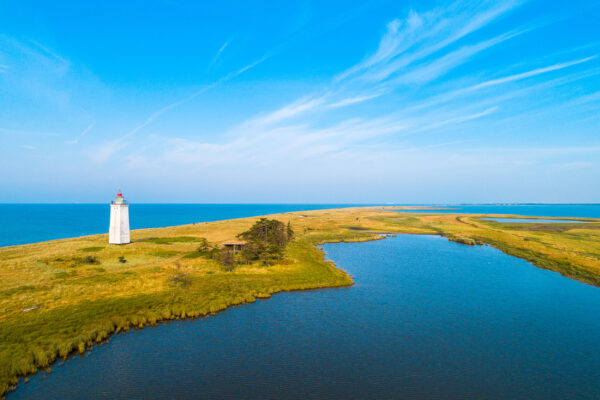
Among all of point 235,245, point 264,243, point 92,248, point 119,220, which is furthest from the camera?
point 235,245

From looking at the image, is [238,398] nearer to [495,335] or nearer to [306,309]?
[306,309]

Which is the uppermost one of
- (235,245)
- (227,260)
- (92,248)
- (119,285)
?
(92,248)

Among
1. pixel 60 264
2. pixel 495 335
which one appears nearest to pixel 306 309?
pixel 495 335

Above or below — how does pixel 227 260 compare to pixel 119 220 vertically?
below

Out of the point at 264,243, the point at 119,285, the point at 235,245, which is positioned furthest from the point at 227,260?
the point at 235,245

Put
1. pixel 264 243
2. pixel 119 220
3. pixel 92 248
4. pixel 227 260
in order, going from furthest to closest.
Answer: pixel 119 220 < pixel 92 248 < pixel 264 243 < pixel 227 260

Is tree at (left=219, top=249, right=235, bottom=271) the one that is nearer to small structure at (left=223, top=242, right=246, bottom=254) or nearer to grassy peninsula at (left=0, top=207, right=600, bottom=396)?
grassy peninsula at (left=0, top=207, right=600, bottom=396)

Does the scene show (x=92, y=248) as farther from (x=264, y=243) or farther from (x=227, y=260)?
(x=264, y=243)

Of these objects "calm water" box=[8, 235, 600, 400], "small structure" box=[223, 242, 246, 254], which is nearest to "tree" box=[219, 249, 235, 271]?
"calm water" box=[8, 235, 600, 400]
